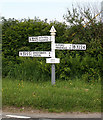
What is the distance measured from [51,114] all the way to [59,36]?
199 inches

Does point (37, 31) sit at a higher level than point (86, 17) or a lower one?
lower

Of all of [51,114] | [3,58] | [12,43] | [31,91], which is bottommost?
[51,114]

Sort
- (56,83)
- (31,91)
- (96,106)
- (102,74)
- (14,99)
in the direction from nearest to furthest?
(96,106) → (14,99) → (31,91) → (56,83) → (102,74)

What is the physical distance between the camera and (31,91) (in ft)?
20.9

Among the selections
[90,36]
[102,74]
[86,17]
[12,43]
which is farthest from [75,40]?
[12,43]

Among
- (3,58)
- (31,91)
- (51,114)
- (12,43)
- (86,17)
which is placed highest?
(86,17)

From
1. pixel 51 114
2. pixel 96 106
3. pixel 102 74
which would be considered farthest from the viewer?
pixel 102 74

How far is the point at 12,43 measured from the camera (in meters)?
9.54

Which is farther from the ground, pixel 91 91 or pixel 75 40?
pixel 75 40

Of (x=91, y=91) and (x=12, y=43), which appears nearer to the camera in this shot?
(x=91, y=91)

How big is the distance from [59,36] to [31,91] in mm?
3920

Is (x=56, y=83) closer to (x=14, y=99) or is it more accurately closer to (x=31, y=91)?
(x=31, y=91)

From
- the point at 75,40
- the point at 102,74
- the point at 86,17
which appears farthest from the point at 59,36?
the point at 102,74

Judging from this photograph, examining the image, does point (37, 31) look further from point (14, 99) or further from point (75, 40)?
point (14, 99)
